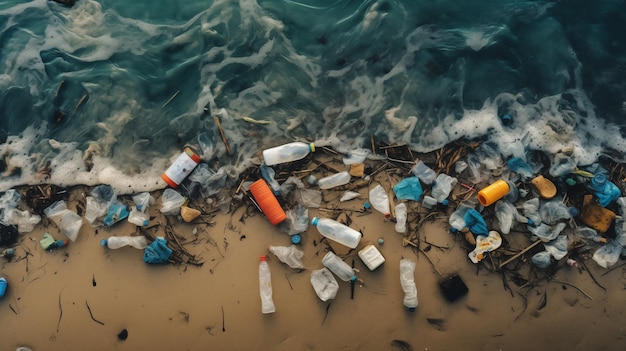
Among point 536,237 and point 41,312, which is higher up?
point 536,237

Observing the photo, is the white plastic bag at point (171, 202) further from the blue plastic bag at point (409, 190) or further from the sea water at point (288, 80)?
the blue plastic bag at point (409, 190)

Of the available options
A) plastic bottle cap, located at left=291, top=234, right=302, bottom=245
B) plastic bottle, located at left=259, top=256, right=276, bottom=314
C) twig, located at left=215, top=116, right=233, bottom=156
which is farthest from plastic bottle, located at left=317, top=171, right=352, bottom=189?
twig, located at left=215, top=116, right=233, bottom=156

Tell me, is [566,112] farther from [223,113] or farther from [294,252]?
[223,113]

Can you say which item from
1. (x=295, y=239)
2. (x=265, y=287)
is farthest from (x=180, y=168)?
(x=265, y=287)

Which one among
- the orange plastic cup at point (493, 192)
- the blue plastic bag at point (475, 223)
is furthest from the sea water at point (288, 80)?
the blue plastic bag at point (475, 223)

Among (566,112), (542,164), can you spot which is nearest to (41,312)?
(542,164)

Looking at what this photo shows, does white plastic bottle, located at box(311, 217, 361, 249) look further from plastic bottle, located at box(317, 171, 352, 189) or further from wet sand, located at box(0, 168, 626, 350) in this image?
plastic bottle, located at box(317, 171, 352, 189)
